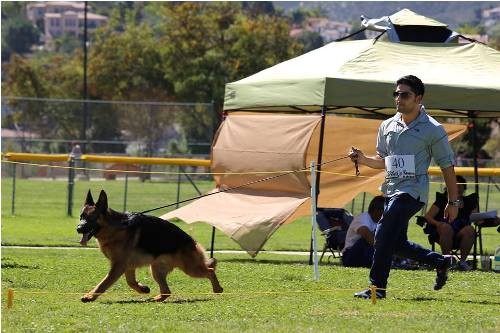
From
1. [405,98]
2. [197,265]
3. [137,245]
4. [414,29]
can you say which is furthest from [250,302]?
[414,29]

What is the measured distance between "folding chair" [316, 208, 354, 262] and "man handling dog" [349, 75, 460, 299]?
17.1 feet

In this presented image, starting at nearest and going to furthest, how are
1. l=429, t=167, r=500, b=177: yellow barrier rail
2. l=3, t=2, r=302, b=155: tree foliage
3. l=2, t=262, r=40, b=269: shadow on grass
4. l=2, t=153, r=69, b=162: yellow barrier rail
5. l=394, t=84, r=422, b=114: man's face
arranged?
l=394, t=84, r=422, b=114: man's face → l=2, t=262, r=40, b=269: shadow on grass → l=429, t=167, r=500, b=177: yellow barrier rail → l=2, t=153, r=69, b=162: yellow barrier rail → l=3, t=2, r=302, b=155: tree foliage

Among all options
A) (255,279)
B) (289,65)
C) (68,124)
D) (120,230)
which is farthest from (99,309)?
(68,124)

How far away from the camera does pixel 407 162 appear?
1012cm

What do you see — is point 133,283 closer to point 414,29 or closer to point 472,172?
point 414,29

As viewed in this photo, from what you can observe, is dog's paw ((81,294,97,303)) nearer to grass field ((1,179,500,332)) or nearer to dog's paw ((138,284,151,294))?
grass field ((1,179,500,332))

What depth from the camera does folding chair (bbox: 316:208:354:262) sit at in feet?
52.1

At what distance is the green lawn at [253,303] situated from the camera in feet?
28.5

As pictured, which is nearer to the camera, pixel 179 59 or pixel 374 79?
pixel 374 79

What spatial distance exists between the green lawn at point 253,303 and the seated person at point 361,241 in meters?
0.87

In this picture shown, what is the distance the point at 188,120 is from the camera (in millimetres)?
37000

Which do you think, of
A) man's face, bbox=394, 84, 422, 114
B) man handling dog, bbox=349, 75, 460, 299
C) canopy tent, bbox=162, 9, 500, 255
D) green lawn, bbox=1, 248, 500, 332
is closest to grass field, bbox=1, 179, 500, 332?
green lawn, bbox=1, 248, 500, 332

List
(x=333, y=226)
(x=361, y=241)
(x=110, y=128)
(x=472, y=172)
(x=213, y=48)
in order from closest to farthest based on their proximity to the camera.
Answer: (x=361, y=241), (x=333, y=226), (x=472, y=172), (x=110, y=128), (x=213, y=48)

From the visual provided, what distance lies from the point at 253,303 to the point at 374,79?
4970mm
